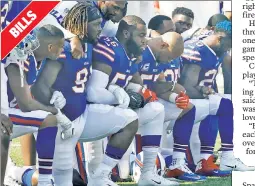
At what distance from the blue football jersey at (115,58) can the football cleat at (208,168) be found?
0.85m

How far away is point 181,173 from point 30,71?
1.24 m

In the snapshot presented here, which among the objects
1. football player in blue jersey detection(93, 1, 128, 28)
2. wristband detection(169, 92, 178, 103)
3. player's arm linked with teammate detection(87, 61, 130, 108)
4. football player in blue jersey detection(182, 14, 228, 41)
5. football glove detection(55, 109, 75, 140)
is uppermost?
football player in blue jersey detection(93, 1, 128, 28)

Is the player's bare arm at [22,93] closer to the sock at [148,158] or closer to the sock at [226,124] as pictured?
the sock at [148,158]

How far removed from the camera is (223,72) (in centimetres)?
586

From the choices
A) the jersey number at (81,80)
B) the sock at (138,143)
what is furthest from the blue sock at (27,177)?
the sock at (138,143)

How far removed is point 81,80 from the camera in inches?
201

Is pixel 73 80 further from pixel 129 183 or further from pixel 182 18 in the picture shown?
pixel 182 18

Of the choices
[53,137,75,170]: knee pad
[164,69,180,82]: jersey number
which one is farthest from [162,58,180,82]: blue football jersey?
[53,137,75,170]: knee pad

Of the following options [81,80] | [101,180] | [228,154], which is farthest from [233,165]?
[81,80]

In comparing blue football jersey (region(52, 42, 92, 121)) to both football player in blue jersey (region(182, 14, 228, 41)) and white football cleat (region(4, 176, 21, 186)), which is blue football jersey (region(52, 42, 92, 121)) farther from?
football player in blue jersey (region(182, 14, 228, 41))

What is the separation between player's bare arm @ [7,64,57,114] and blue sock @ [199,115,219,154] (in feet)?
4.28

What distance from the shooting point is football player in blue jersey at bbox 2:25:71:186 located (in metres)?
4.82

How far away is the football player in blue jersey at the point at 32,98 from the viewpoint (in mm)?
4816

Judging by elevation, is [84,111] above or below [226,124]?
above
